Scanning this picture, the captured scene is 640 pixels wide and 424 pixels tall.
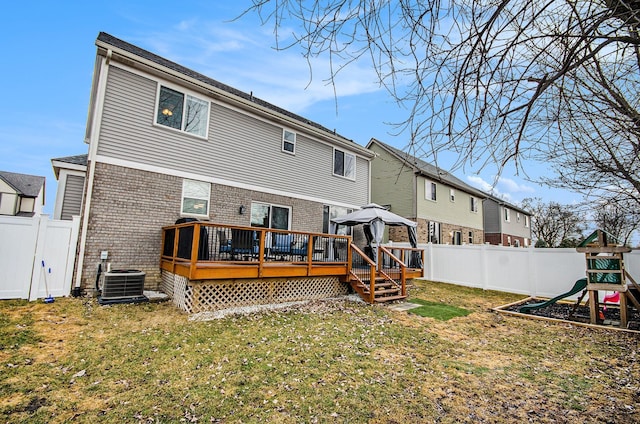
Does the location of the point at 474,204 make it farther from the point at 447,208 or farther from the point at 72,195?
the point at 72,195

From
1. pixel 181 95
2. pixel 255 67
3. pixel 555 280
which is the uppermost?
pixel 181 95

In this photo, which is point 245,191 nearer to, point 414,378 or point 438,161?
point 414,378

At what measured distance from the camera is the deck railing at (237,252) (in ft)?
21.2

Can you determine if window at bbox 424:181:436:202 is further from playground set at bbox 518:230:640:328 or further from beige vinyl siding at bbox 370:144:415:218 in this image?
playground set at bbox 518:230:640:328

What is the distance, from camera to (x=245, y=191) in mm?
10062

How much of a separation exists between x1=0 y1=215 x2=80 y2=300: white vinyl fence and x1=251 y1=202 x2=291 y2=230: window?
475 cm

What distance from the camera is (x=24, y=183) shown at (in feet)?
106

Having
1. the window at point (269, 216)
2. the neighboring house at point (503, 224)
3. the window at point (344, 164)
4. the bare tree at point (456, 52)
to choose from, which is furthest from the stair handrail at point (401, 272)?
the neighboring house at point (503, 224)

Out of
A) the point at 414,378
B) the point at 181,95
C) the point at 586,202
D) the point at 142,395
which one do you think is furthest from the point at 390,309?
the point at 181,95

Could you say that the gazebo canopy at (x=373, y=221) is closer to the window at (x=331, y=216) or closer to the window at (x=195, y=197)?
the window at (x=331, y=216)

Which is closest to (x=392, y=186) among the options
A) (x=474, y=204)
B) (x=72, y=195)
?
(x=474, y=204)

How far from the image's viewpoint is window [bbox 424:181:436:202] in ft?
60.5

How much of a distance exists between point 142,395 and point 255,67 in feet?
11.9

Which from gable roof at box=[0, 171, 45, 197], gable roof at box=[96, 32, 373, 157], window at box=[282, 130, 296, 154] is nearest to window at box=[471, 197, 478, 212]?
gable roof at box=[96, 32, 373, 157]
